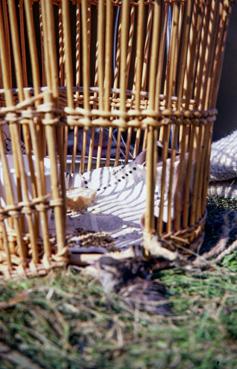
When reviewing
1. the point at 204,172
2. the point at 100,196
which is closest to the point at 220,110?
the point at 100,196

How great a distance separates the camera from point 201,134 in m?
0.97

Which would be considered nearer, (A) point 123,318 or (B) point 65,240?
(A) point 123,318

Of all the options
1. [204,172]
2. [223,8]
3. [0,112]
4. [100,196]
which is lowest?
[100,196]

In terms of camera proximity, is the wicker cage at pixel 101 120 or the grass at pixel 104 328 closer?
the grass at pixel 104 328

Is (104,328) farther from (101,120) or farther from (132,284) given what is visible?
(101,120)

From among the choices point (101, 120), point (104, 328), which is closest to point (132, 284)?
point (104, 328)

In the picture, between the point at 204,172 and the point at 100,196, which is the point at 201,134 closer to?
the point at 204,172

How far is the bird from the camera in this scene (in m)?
0.77

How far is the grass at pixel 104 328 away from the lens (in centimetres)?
64

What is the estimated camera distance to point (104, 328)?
713 millimetres

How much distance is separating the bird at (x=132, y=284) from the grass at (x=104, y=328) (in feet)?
0.05

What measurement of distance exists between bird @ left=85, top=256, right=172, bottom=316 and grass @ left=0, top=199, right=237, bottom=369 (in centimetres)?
2

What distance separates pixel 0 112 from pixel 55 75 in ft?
0.40

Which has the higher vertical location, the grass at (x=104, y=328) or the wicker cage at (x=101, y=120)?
the wicker cage at (x=101, y=120)
